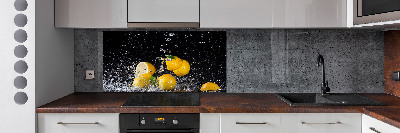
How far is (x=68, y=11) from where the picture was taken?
7.88ft

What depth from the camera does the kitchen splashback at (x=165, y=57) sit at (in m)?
2.78

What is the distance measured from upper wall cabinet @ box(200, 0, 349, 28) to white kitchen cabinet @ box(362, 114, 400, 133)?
665 mm

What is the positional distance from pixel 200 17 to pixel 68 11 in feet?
2.72

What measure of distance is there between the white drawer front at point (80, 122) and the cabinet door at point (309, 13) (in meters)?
1.16

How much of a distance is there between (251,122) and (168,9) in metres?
0.87

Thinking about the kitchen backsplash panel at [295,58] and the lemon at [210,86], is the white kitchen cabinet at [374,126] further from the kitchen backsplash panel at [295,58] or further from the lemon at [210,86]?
the lemon at [210,86]

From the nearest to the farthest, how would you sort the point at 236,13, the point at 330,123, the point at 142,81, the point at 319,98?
1. the point at 330,123
2. the point at 236,13
3. the point at 319,98
4. the point at 142,81

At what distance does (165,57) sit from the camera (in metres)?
2.80

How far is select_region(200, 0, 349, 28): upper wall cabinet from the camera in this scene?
2406 millimetres
